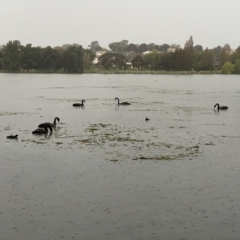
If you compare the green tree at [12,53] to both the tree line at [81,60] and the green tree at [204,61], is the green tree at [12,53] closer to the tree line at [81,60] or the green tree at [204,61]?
the tree line at [81,60]

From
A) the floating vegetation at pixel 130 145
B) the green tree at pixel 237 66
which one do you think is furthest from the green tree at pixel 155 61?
the floating vegetation at pixel 130 145

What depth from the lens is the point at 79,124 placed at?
95.8ft

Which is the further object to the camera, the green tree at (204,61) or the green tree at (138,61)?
the green tree at (138,61)

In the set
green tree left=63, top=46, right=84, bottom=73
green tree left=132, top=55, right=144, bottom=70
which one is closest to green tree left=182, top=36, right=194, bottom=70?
A: green tree left=132, top=55, right=144, bottom=70

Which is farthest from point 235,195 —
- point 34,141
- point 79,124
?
point 79,124

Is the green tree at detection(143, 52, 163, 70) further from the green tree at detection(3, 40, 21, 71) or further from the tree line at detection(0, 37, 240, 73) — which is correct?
the green tree at detection(3, 40, 21, 71)

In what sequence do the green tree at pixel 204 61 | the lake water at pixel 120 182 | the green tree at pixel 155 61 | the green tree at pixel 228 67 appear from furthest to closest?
1. the green tree at pixel 204 61
2. the green tree at pixel 228 67
3. the green tree at pixel 155 61
4. the lake water at pixel 120 182

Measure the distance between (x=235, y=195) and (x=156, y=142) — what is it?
862 cm

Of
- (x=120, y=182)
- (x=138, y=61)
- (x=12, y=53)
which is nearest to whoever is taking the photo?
(x=120, y=182)

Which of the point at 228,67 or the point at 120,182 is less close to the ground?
the point at 228,67

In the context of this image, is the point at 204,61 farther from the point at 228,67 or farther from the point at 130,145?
the point at 130,145

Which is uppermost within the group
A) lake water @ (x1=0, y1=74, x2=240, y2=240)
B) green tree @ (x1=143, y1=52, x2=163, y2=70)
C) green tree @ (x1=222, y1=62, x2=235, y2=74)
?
green tree @ (x1=143, y1=52, x2=163, y2=70)

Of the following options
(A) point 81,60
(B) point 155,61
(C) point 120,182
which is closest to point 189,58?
(B) point 155,61

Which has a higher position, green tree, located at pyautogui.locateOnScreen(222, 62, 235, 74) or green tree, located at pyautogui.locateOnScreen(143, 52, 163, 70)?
green tree, located at pyautogui.locateOnScreen(143, 52, 163, 70)
